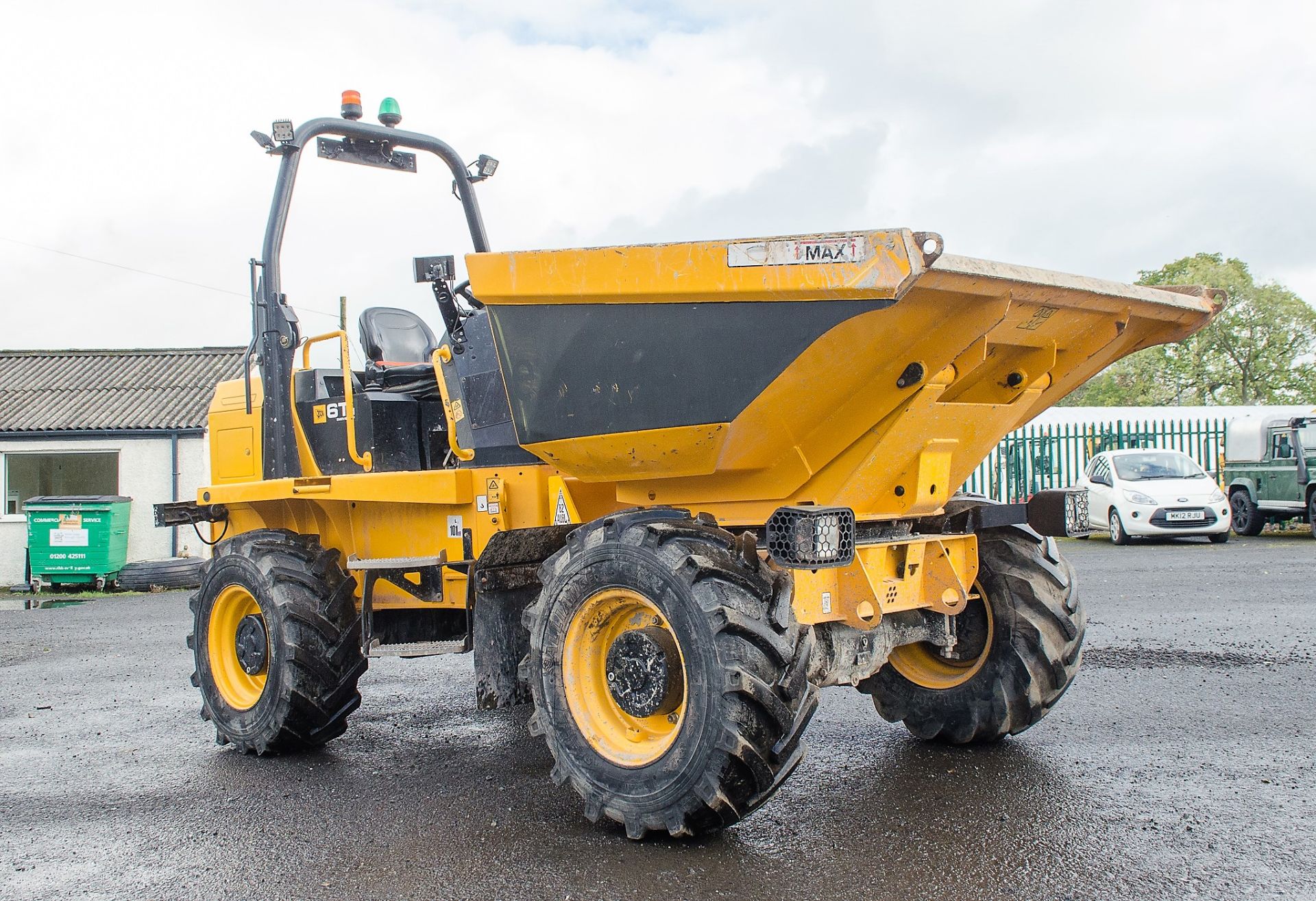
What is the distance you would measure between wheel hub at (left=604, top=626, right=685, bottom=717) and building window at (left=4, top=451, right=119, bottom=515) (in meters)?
21.8

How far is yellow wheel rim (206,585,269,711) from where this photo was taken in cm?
663

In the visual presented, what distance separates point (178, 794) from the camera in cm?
546

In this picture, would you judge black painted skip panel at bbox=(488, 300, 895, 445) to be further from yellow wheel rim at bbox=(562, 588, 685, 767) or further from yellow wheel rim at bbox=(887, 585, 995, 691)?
yellow wheel rim at bbox=(887, 585, 995, 691)

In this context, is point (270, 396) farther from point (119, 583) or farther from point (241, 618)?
point (119, 583)

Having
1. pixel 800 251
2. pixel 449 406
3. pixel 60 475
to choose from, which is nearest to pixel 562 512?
pixel 449 406

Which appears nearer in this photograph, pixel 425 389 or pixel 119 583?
pixel 425 389

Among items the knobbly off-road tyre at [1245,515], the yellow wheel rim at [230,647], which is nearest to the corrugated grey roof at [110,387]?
the yellow wheel rim at [230,647]

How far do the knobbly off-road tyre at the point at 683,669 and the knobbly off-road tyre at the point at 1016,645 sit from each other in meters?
1.53

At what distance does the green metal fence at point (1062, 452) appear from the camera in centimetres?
2505

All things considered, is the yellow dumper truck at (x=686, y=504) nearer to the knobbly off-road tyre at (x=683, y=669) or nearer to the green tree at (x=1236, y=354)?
the knobbly off-road tyre at (x=683, y=669)

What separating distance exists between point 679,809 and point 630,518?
1112 millimetres

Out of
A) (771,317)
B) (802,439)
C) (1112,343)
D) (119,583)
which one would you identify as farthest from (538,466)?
(119,583)

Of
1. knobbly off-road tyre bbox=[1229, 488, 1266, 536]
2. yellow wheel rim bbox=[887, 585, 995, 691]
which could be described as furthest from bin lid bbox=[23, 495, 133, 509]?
knobbly off-road tyre bbox=[1229, 488, 1266, 536]

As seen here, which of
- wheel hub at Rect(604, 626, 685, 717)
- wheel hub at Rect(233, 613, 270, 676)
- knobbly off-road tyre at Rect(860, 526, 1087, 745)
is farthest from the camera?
wheel hub at Rect(233, 613, 270, 676)
